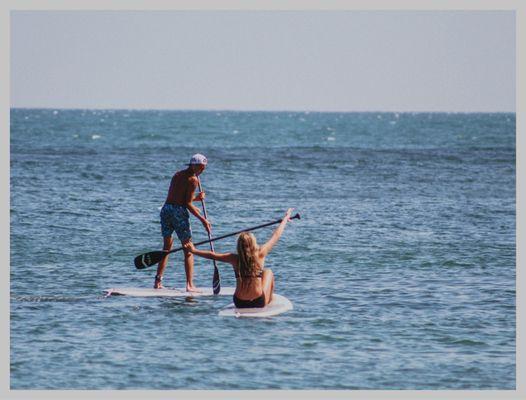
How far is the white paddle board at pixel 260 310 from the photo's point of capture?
14289mm

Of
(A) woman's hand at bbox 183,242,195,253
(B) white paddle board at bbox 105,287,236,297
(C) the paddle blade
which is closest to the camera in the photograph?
(A) woman's hand at bbox 183,242,195,253

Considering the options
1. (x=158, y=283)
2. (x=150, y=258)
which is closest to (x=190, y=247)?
(x=150, y=258)

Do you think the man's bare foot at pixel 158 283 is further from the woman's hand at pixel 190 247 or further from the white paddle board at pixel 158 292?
the woman's hand at pixel 190 247

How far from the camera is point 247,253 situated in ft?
45.9

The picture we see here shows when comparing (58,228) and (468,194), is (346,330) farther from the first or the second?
(468,194)

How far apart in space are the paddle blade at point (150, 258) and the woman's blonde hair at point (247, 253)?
213 centimetres

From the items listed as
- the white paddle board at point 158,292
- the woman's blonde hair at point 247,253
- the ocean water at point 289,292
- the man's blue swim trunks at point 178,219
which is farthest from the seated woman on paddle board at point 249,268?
the white paddle board at point 158,292

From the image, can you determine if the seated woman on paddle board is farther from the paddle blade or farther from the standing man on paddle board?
the paddle blade

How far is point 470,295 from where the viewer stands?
53.4 ft

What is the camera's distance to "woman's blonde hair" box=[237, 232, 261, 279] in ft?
45.9

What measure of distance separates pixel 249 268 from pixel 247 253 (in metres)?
0.23

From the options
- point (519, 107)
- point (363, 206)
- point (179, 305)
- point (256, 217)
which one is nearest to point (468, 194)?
point (363, 206)

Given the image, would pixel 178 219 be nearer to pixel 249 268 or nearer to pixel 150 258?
pixel 150 258

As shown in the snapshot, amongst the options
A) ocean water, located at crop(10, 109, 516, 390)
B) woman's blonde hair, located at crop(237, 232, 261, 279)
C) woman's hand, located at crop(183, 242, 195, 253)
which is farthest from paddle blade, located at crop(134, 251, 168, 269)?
woman's blonde hair, located at crop(237, 232, 261, 279)
